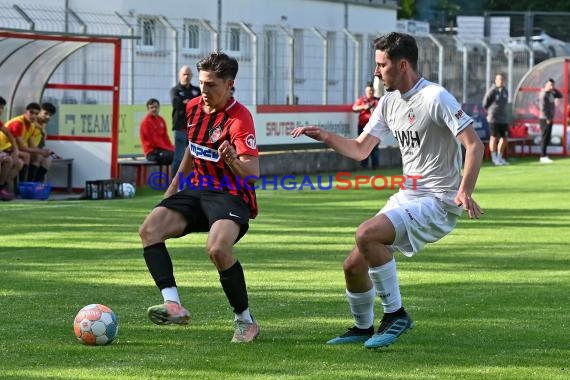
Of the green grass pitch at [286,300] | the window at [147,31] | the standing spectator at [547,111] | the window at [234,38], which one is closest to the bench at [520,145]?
the standing spectator at [547,111]

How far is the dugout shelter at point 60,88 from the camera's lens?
22.7 m

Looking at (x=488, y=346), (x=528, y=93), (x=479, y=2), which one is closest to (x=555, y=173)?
(x=528, y=93)

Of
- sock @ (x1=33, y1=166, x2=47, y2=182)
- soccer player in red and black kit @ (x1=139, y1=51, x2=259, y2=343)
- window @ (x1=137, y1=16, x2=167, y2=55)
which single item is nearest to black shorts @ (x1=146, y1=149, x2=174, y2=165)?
sock @ (x1=33, y1=166, x2=47, y2=182)

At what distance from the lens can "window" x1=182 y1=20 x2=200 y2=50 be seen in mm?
28142

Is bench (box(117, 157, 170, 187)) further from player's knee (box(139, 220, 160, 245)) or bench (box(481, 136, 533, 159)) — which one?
player's knee (box(139, 220, 160, 245))

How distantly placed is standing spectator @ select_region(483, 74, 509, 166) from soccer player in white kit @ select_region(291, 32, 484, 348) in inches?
947

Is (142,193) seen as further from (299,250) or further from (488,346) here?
(488,346)

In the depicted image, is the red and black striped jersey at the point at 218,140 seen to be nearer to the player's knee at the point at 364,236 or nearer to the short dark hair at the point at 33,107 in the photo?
the player's knee at the point at 364,236

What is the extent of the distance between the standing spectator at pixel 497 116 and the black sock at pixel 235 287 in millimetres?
24309

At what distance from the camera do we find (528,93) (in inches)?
1455

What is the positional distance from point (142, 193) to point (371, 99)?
A: 364 inches

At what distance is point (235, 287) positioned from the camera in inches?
330

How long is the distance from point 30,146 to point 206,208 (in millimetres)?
13829

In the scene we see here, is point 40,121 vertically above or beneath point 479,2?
beneath
